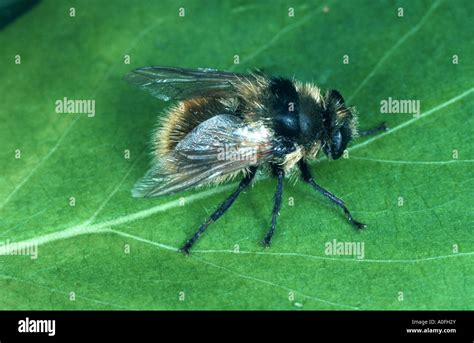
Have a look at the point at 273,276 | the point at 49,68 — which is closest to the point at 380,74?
the point at 273,276

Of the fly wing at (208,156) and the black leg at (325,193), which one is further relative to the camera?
the black leg at (325,193)

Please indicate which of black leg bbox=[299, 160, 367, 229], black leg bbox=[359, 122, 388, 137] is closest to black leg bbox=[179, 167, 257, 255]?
black leg bbox=[299, 160, 367, 229]

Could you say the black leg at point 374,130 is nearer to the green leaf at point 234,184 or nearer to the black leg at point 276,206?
the green leaf at point 234,184

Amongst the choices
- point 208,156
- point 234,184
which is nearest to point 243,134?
point 208,156

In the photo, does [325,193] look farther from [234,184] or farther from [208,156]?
[208,156]

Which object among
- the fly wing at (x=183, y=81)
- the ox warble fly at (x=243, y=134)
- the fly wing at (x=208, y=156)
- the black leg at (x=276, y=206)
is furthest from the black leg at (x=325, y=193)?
the fly wing at (x=183, y=81)

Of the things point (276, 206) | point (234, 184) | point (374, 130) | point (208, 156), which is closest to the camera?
point (208, 156)
